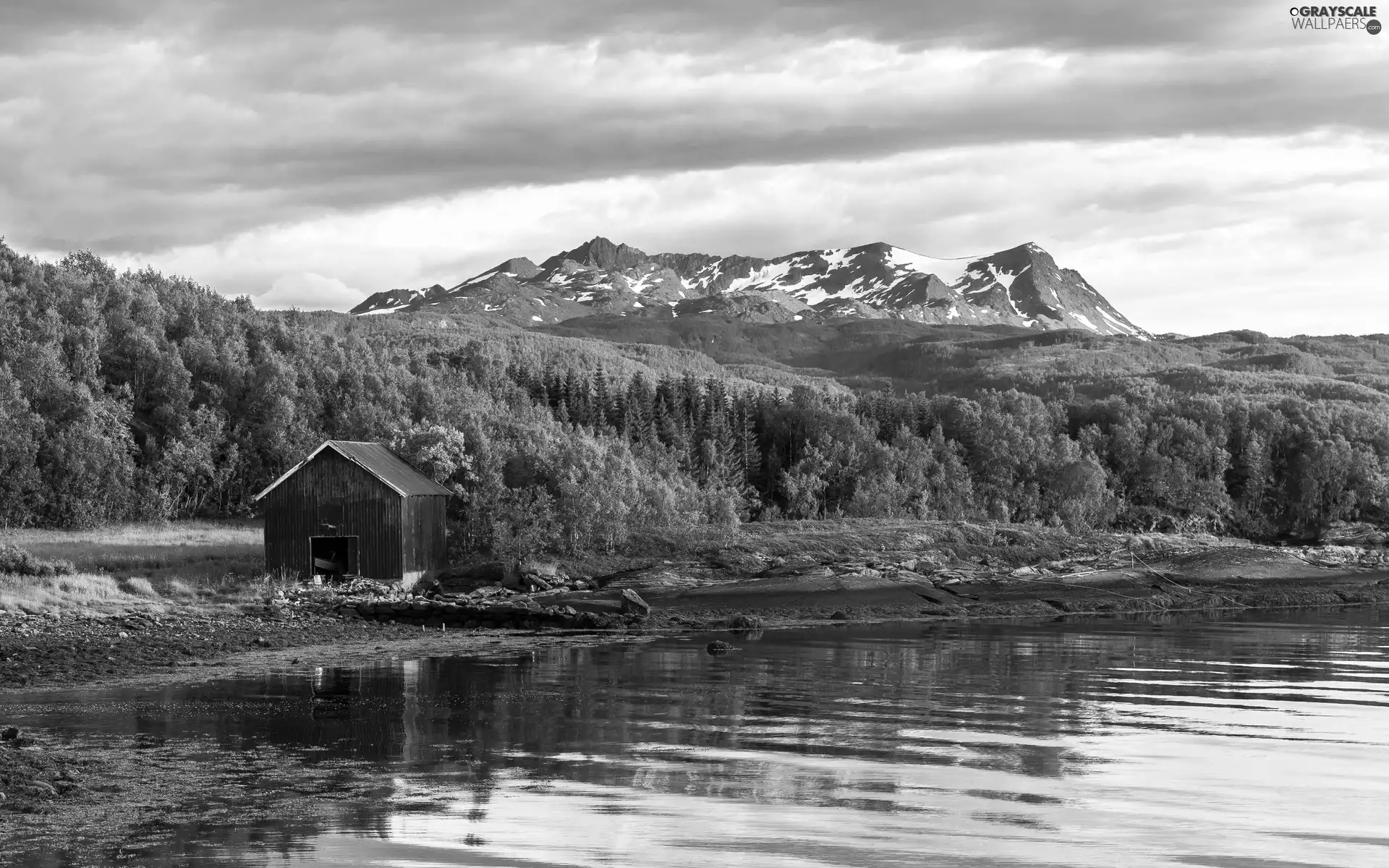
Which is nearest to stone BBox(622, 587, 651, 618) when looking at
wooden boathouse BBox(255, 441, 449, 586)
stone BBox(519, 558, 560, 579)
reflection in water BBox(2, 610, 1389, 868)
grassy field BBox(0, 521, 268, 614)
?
stone BBox(519, 558, 560, 579)

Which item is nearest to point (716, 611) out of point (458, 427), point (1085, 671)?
point (1085, 671)

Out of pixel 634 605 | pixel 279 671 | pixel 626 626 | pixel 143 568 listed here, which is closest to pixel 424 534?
pixel 634 605

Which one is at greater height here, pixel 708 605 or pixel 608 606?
pixel 608 606

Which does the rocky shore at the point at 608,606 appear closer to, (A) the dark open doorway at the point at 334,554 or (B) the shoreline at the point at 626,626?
(B) the shoreline at the point at 626,626

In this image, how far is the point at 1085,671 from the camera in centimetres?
3195

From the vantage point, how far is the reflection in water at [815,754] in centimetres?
1446

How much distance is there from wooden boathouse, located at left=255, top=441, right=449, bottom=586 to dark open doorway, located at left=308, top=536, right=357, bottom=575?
3cm

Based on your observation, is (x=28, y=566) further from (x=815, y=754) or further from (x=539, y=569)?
(x=815, y=754)

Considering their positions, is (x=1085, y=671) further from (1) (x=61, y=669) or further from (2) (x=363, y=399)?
(2) (x=363, y=399)

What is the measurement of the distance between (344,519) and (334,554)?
207 cm

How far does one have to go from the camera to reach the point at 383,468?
52.0 meters

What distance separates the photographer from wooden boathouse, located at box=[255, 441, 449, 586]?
50625 millimetres

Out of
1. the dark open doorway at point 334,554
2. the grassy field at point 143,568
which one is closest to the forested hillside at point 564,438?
the dark open doorway at point 334,554

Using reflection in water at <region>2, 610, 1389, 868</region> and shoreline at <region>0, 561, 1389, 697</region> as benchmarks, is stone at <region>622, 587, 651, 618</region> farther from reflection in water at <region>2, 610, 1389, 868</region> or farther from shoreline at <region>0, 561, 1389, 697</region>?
reflection in water at <region>2, 610, 1389, 868</region>
